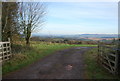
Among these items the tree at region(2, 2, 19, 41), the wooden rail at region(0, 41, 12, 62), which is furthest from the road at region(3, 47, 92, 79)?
the tree at region(2, 2, 19, 41)

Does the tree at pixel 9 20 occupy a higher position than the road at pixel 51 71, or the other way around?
the tree at pixel 9 20

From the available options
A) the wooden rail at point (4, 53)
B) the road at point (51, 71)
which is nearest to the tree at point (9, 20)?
the wooden rail at point (4, 53)

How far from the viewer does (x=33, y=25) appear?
766 inches

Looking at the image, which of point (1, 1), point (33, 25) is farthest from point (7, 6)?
point (33, 25)

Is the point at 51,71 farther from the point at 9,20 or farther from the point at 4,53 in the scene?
the point at 9,20

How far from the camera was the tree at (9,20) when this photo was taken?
1292cm

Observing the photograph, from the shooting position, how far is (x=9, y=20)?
44.8ft

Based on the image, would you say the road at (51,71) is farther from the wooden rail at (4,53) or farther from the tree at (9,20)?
the tree at (9,20)

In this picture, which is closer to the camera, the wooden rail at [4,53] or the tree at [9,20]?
the wooden rail at [4,53]

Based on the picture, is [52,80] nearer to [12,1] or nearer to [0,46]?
[0,46]

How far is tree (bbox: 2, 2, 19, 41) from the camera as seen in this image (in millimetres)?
12922

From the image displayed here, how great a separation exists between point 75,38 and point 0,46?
27.6 m

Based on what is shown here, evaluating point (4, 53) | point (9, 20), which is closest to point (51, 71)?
point (4, 53)

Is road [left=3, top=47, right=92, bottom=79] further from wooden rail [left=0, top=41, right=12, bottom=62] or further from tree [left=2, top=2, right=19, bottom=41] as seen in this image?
tree [left=2, top=2, right=19, bottom=41]
